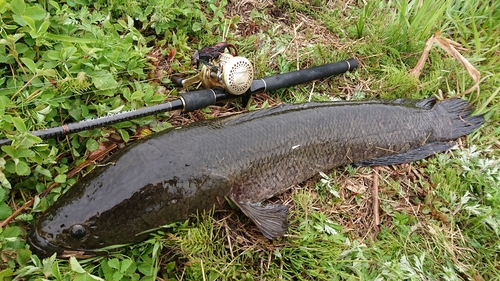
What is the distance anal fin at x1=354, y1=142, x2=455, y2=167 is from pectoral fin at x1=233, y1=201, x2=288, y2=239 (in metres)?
1.04

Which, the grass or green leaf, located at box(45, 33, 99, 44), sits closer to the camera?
the grass

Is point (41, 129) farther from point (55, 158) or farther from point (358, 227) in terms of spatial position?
point (358, 227)

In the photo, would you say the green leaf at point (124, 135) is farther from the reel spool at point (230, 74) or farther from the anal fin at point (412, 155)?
the anal fin at point (412, 155)

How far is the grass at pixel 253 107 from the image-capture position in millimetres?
2689

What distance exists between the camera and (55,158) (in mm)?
2768

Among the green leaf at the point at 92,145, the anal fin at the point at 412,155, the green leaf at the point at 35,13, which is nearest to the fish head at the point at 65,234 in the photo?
the green leaf at the point at 92,145

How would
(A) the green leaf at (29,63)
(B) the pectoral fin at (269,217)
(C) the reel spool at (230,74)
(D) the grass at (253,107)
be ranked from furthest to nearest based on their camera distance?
(C) the reel spool at (230,74) → (B) the pectoral fin at (269,217) → (A) the green leaf at (29,63) → (D) the grass at (253,107)

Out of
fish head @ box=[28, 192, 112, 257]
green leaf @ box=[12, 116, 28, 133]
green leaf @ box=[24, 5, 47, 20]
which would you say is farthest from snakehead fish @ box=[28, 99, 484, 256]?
green leaf @ box=[24, 5, 47, 20]

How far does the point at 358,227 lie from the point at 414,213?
54cm

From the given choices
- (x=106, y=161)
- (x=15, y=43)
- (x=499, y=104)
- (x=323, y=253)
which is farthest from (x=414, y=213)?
(x=15, y=43)

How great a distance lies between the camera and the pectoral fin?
9.53 ft

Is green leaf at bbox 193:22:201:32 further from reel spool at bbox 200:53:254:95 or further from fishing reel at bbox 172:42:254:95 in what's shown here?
reel spool at bbox 200:53:254:95

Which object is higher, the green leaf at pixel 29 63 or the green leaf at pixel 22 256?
the green leaf at pixel 29 63

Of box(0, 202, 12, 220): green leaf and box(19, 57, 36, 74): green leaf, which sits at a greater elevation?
box(19, 57, 36, 74): green leaf
